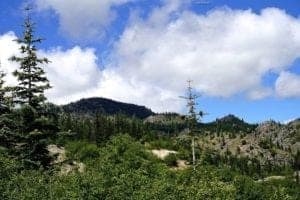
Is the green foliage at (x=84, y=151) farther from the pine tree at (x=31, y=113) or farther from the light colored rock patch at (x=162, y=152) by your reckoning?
the pine tree at (x=31, y=113)

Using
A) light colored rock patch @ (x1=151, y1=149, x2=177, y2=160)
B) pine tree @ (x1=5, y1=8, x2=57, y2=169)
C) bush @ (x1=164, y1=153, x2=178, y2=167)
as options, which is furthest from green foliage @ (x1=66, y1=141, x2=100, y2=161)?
pine tree @ (x1=5, y1=8, x2=57, y2=169)

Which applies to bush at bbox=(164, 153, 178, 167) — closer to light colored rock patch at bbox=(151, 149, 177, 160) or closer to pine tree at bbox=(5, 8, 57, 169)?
light colored rock patch at bbox=(151, 149, 177, 160)

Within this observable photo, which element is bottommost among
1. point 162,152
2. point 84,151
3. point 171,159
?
point 171,159

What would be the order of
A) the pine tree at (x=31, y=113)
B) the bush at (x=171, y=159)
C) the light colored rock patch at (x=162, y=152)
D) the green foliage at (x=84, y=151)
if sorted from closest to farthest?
the pine tree at (x=31, y=113) < the green foliage at (x=84, y=151) < the bush at (x=171, y=159) < the light colored rock patch at (x=162, y=152)

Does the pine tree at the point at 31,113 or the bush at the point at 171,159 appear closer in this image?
the pine tree at the point at 31,113

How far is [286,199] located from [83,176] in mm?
21480

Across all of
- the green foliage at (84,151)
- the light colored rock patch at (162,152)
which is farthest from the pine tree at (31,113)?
the light colored rock patch at (162,152)

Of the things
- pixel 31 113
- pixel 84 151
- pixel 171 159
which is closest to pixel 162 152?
pixel 171 159

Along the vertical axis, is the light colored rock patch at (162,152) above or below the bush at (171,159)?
above

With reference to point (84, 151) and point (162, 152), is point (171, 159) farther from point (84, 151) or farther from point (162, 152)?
point (84, 151)

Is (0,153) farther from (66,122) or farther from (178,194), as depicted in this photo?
(66,122)

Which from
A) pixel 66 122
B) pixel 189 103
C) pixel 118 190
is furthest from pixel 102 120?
pixel 118 190

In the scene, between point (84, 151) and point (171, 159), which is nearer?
point (84, 151)

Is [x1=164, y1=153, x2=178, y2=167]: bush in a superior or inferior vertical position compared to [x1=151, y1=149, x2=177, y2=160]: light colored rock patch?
inferior
